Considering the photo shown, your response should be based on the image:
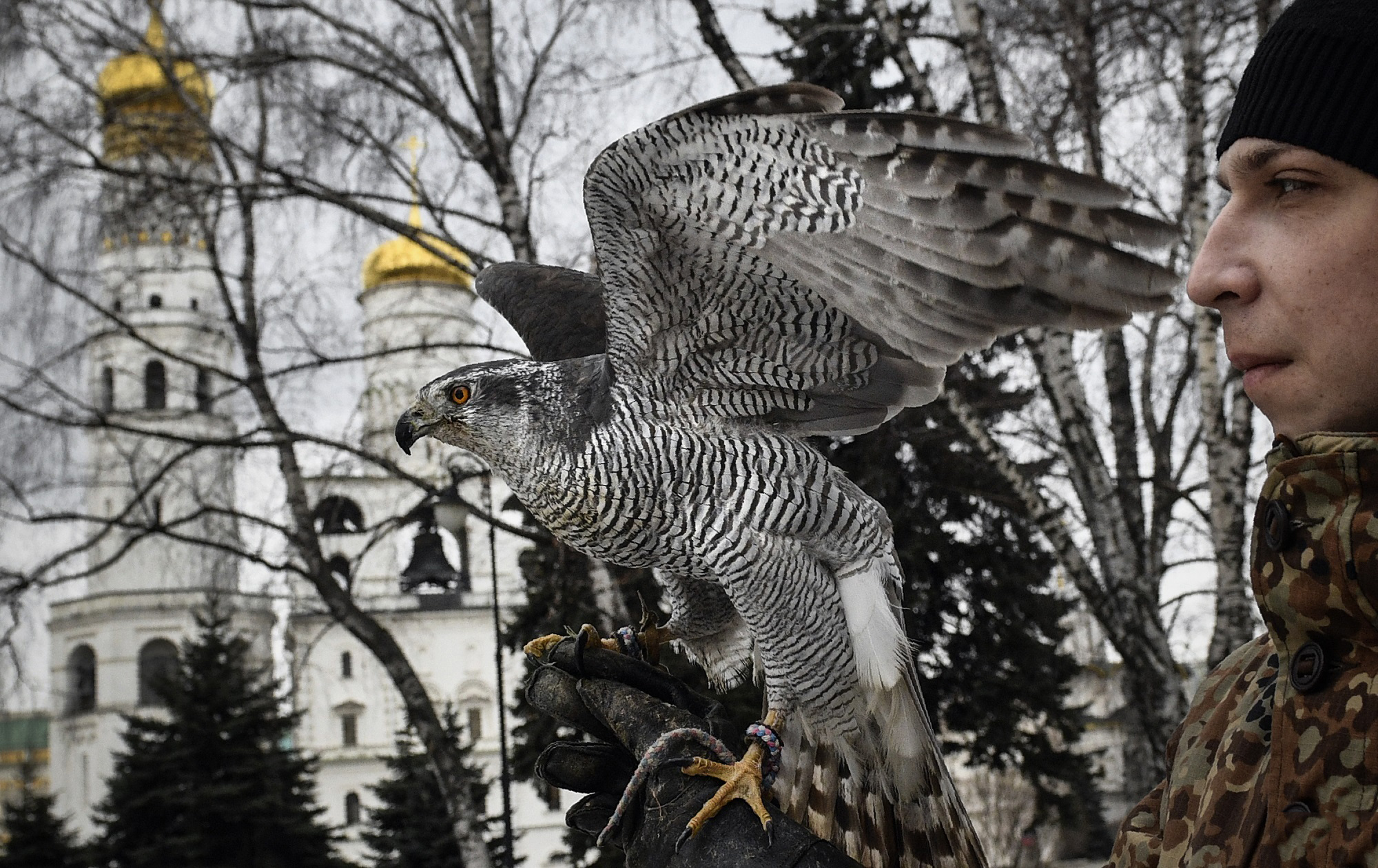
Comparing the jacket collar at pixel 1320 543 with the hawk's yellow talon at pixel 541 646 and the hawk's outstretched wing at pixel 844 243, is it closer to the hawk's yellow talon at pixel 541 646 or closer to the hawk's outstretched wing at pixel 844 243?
the hawk's outstretched wing at pixel 844 243

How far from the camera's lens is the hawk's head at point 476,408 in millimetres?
2906

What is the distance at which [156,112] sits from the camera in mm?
9703

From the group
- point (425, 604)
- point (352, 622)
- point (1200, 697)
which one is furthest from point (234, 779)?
point (425, 604)

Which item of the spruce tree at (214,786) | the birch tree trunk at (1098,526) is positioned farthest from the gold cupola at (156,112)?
the spruce tree at (214,786)

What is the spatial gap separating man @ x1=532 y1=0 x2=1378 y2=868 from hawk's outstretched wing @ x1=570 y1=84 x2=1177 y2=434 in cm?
135

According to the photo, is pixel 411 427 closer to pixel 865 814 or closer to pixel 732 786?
pixel 732 786

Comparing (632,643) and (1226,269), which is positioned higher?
(1226,269)

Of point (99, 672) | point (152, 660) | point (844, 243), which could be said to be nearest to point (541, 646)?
point (844, 243)

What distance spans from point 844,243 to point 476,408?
107 centimetres

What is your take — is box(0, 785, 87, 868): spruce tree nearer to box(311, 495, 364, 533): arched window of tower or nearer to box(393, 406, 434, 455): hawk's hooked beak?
box(311, 495, 364, 533): arched window of tower

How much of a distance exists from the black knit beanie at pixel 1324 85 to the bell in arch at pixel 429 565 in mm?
9960

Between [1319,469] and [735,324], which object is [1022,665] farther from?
[1319,469]

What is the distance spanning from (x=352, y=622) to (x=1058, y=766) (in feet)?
27.4

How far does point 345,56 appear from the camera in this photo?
30.9 ft
